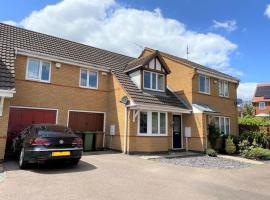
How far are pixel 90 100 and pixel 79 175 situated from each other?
812 centimetres

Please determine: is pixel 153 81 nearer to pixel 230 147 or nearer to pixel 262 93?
pixel 230 147

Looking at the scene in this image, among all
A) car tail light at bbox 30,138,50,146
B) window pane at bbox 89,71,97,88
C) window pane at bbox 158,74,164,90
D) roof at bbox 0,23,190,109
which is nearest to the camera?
car tail light at bbox 30,138,50,146

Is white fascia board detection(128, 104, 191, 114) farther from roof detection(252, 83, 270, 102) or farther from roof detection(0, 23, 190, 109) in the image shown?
roof detection(252, 83, 270, 102)

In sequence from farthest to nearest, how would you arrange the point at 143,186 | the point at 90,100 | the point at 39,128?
the point at 90,100, the point at 39,128, the point at 143,186

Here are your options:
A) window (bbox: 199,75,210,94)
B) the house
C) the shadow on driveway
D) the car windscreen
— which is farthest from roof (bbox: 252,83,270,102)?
the car windscreen

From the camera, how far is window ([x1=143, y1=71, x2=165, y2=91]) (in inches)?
650

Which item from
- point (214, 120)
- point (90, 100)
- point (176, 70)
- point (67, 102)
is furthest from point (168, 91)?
point (67, 102)

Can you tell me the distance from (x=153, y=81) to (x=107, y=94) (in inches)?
130

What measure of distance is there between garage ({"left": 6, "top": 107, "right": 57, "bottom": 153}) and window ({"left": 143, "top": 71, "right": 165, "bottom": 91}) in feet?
20.2

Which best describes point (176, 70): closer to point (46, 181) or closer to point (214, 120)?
point (214, 120)

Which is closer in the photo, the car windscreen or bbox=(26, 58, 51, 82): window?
the car windscreen

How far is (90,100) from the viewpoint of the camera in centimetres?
1603

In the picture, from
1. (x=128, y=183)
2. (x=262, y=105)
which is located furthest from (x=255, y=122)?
(x=262, y=105)

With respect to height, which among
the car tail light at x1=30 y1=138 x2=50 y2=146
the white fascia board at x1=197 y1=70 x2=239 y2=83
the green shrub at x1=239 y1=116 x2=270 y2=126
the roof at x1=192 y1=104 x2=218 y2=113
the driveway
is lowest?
the driveway
